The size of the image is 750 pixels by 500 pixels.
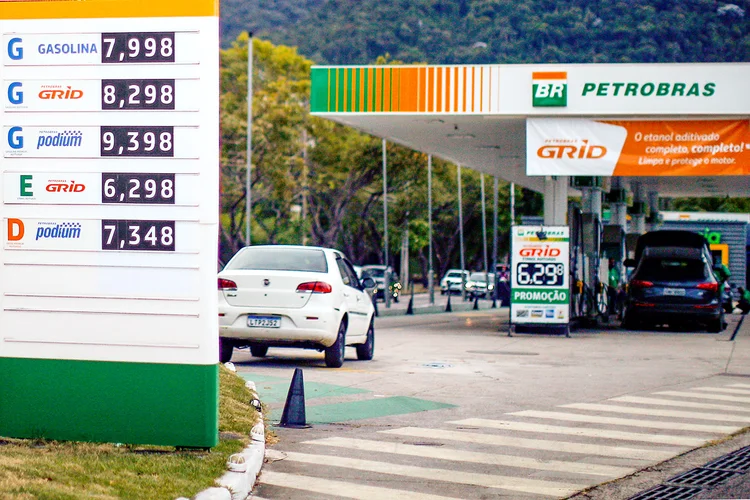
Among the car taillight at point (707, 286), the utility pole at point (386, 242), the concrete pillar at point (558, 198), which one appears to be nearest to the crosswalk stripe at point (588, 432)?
the car taillight at point (707, 286)

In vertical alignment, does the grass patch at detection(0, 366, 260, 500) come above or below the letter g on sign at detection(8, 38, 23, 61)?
below

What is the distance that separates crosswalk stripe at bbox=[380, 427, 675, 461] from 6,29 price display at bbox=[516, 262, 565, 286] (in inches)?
533

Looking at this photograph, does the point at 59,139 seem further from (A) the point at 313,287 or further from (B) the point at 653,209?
(B) the point at 653,209

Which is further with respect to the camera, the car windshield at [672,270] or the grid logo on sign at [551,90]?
the car windshield at [672,270]

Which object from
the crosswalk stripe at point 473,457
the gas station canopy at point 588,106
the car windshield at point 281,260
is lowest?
the crosswalk stripe at point 473,457

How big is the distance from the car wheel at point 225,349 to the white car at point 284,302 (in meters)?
0.02

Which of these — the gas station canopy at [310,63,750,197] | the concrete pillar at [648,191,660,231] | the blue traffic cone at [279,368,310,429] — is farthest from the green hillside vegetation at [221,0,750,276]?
the blue traffic cone at [279,368,310,429]

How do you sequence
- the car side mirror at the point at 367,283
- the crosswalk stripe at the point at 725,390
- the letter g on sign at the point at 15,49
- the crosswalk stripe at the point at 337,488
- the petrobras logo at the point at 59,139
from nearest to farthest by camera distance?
1. the crosswalk stripe at the point at 337,488
2. the petrobras logo at the point at 59,139
3. the letter g on sign at the point at 15,49
4. the crosswalk stripe at the point at 725,390
5. the car side mirror at the point at 367,283

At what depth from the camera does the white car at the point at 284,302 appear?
48.7 feet

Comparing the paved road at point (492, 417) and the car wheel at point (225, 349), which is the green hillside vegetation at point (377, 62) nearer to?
the paved road at point (492, 417)

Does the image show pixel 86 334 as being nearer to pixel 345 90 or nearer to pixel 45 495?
pixel 45 495

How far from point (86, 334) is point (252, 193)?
40.8 metres

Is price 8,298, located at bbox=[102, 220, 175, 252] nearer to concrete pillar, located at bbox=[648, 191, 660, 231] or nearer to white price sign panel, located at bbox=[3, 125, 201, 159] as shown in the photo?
white price sign panel, located at bbox=[3, 125, 201, 159]

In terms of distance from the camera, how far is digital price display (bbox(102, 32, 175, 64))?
767cm
